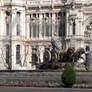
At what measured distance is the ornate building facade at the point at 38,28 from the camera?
9175 cm

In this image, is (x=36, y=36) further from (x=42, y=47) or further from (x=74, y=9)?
(x=74, y=9)

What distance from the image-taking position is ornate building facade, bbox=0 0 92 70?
9175 cm

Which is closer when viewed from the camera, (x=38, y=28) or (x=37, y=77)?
(x=37, y=77)

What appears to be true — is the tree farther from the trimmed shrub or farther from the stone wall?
the trimmed shrub

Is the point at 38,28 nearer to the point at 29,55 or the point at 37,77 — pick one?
the point at 29,55

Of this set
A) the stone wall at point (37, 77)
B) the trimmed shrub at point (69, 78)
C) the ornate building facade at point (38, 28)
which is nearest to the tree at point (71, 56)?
the stone wall at point (37, 77)

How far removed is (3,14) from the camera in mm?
95062

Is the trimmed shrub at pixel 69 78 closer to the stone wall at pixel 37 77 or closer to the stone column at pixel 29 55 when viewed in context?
the stone wall at pixel 37 77

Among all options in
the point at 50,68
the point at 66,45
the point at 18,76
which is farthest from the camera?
the point at 66,45

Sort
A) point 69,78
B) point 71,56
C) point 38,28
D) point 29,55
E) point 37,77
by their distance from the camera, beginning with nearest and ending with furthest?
point 69,78 < point 37,77 < point 71,56 < point 29,55 < point 38,28

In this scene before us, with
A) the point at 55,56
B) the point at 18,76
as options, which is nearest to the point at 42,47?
the point at 55,56

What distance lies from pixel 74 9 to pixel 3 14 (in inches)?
635

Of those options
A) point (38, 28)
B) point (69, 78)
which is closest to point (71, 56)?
point (69, 78)

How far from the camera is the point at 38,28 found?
96.4 meters
